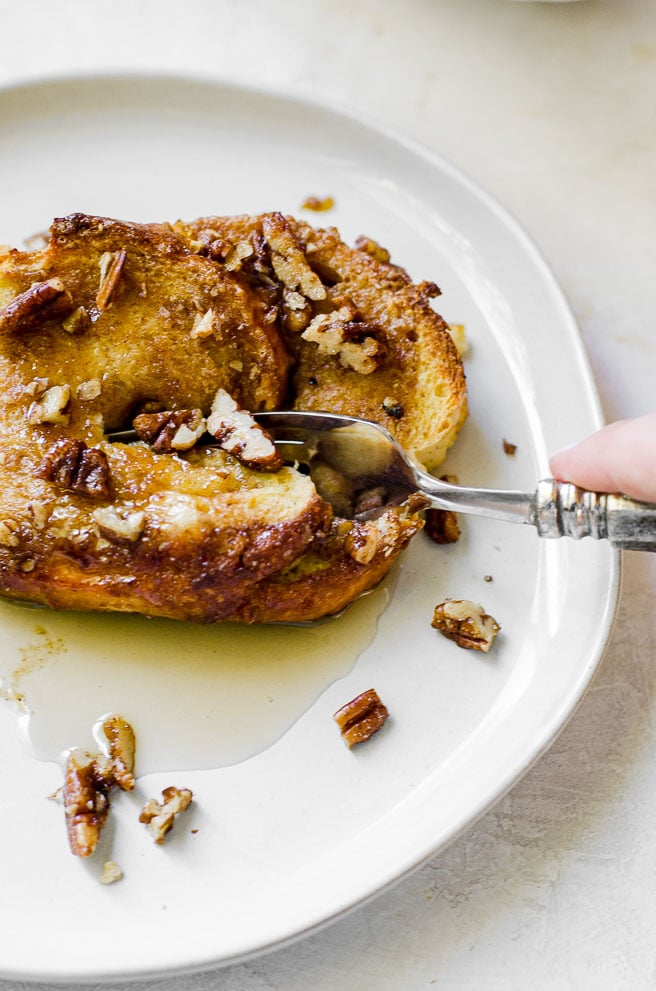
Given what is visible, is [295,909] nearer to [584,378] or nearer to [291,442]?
[291,442]

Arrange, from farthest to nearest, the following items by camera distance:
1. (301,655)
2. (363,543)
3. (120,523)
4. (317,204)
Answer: (317,204) < (301,655) < (363,543) < (120,523)

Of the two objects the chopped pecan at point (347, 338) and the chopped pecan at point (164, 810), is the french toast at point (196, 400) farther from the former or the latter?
the chopped pecan at point (164, 810)

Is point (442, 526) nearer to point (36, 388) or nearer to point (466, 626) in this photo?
point (466, 626)

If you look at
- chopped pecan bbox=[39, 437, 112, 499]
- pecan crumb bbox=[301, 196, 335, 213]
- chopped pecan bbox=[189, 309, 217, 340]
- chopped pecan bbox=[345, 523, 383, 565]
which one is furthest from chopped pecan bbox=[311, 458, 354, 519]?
pecan crumb bbox=[301, 196, 335, 213]

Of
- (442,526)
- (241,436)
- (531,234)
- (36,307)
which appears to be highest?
(531,234)

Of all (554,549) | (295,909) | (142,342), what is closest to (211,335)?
(142,342)

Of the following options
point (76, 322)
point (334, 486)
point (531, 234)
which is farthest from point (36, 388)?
point (531, 234)
